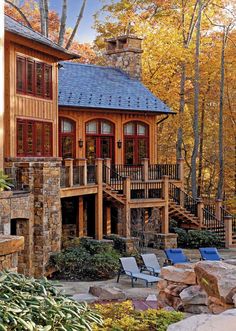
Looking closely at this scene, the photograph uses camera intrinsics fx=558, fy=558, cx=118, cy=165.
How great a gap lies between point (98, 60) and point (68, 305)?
32.9m

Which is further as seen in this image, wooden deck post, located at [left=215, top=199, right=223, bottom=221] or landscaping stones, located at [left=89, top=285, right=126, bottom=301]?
wooden deck post, located at [left=215, top=199, right=223, bottom=221]

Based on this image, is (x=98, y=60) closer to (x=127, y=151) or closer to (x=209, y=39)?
(x=209, y=39)

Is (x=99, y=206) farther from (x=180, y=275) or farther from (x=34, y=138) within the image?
(x=180, y=275)

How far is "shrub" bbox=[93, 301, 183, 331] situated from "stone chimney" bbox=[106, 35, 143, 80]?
23025mm

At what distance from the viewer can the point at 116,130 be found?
26.7 metres

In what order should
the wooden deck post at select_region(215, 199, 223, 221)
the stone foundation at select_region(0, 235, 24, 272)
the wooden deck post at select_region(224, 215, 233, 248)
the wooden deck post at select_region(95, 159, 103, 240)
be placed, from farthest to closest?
the wooden deck post at select_region(215, 199, 223, 221) → the wooden deck post at select_region(224, 215, 233, 248) → the wooden deck post at select_region(95, 159, 103, 240) → the stone foundation at select_region(0, 235, 24, 272)

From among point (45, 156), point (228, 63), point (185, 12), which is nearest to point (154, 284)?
point (45, 156)

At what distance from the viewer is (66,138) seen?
25.1 metres

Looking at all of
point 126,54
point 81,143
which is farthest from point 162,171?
point 126,54

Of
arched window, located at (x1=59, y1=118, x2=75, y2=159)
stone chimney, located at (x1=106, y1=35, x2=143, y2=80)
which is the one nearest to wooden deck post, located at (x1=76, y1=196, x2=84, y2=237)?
arched window, located at (x1=59, y1=118, x2=75, y2=159)

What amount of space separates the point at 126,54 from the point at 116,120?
4.38 m

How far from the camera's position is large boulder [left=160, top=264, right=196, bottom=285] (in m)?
9.39

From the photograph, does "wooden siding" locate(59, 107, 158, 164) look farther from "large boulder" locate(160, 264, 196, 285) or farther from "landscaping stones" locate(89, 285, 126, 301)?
"large boulder" locate(160, 264, 196, 285)

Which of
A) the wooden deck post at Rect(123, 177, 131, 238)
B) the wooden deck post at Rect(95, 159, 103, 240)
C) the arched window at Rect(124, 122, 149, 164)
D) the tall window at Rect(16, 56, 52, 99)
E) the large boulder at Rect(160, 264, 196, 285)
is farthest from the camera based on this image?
the arched window at Rect(124, 122, 149, 164)
